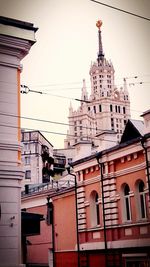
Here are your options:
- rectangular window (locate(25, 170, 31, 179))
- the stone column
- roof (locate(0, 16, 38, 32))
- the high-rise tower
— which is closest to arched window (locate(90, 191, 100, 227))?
the stone column

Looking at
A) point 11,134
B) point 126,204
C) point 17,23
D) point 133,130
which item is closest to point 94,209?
point 126,204

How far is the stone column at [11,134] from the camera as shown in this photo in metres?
8.97

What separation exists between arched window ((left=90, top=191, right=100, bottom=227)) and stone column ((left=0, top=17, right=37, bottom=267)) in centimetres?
532

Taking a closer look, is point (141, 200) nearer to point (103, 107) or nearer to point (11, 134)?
point (11, 134)

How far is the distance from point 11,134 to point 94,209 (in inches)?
230

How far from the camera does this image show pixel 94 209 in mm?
14344

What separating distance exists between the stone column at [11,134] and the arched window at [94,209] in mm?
5322

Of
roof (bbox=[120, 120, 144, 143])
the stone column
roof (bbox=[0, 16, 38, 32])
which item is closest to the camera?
the stone column

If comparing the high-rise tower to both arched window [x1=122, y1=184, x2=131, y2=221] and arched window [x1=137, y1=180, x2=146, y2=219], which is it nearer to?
arched window [x1=122, y1=184, x2=131, y2=221]

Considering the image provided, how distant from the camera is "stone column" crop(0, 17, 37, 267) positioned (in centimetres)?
897

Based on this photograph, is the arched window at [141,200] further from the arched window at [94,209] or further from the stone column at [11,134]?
the stone column at [11,134]

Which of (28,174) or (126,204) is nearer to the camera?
(126,204)

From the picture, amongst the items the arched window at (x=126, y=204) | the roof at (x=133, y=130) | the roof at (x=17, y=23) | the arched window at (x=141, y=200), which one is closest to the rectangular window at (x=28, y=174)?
the roof at (x=133, y=130)

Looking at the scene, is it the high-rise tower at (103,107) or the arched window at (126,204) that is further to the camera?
the high-rise tower at (103,107)
